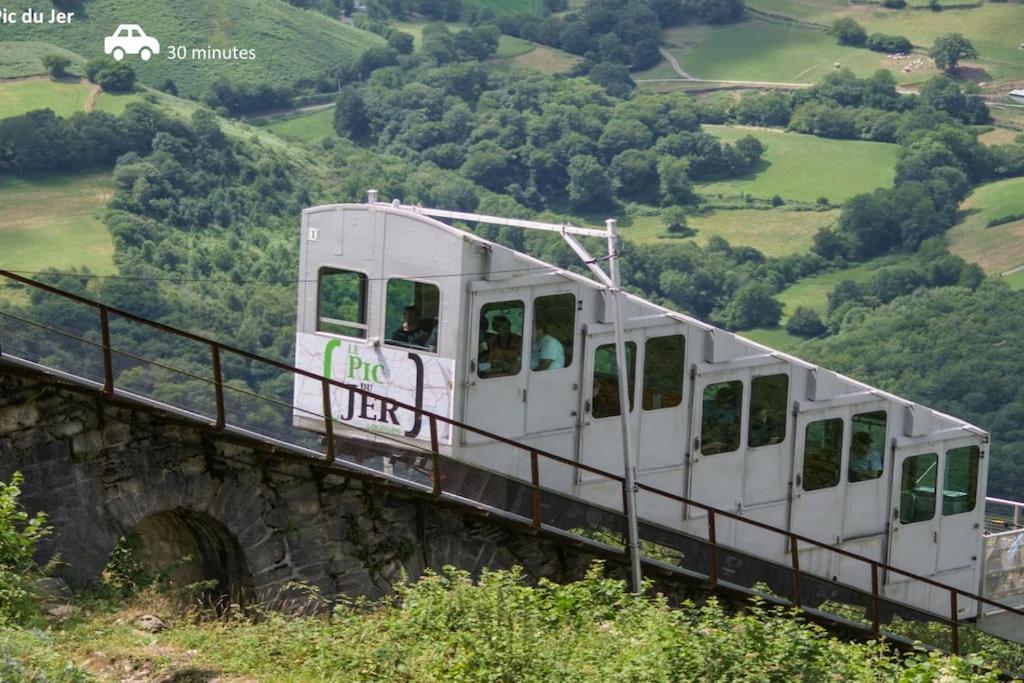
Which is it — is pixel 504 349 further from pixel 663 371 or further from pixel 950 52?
pixel 950 52

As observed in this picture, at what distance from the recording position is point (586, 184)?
16975cm

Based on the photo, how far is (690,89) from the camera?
655ft

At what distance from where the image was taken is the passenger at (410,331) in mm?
18578

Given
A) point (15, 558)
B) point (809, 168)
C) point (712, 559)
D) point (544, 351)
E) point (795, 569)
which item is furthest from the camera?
point (809, 168)

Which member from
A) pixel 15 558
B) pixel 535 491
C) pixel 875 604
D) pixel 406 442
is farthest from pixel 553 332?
pixel 15 558

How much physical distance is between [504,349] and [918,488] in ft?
23.9

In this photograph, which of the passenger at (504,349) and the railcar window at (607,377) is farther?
the railcar window at (607,377)

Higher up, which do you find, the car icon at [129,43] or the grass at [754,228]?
the car icon at [129,43]

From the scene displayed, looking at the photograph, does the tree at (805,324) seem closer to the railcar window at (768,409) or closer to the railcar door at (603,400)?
the railcar window at (768,409)

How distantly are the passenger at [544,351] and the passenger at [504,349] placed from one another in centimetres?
21

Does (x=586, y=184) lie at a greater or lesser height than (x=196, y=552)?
lesser

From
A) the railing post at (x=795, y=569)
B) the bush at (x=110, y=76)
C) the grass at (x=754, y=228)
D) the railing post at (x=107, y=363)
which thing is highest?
the railing post at (x=107, y=363)

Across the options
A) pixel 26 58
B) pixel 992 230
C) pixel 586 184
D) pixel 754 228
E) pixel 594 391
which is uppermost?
pixel 594 391

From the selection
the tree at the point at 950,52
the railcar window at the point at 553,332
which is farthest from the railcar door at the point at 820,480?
the tree at the point at 950,52
